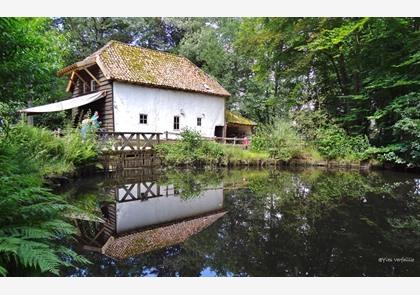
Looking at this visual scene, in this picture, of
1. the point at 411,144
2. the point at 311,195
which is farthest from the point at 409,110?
the point at 311,195

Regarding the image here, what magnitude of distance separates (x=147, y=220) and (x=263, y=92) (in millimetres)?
22971

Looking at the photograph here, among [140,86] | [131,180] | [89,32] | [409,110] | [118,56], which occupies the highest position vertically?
[89,32]

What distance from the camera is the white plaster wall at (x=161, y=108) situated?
709 inches

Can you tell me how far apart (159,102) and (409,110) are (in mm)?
12811

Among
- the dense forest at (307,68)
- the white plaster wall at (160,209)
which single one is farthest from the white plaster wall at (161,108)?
the white plaster wall at (160,209)

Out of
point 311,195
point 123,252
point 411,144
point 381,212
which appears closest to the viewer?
point 123,252

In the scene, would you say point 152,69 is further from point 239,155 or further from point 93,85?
point 239,155

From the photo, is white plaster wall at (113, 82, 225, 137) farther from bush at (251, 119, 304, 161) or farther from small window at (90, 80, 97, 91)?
bush at (251, 119, 304, 161)

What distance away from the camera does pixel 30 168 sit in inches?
180

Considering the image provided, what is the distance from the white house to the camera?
17766 mm

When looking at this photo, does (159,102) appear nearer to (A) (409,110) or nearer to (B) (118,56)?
(B) (118,56)

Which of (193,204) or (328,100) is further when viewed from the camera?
(328,100)

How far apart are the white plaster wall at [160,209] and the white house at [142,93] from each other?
36.1 feet

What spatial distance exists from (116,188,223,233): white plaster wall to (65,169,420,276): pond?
0.06ft
